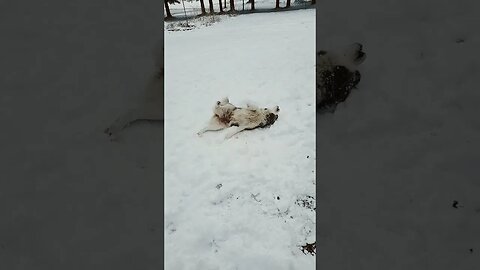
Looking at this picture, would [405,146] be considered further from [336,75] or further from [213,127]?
[213,127]

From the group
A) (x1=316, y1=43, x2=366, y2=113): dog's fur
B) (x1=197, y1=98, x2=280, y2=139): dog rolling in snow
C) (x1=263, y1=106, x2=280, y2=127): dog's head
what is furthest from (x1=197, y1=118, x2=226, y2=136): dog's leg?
(x1=316, y1=43, x2=366, y2=113): dog's fur

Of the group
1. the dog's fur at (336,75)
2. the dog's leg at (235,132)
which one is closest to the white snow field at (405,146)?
the dog's fur at (336,75)

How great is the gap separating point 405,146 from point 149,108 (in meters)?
2.44

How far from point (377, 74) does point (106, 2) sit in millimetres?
3683

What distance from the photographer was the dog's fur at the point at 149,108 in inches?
135

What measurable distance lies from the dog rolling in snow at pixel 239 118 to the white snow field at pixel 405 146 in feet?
2.24

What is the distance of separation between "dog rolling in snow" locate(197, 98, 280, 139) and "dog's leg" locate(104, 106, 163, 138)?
506 mm

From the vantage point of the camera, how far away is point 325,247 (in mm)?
2445

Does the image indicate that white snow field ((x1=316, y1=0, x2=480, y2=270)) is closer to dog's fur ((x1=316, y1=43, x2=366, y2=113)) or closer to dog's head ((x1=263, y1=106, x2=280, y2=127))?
dog's fur ((x1=316, y1=43, x2=366, y2=113))

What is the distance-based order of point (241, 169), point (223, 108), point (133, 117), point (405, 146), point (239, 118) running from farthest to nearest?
point (223, 108), point (239, 118), point (133, 117), point (241, 169), point (405, 146)

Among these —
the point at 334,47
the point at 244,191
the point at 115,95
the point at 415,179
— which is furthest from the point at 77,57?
the point at 415,179

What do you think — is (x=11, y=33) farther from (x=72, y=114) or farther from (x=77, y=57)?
(x=72, y=114)

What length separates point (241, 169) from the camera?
129 inches

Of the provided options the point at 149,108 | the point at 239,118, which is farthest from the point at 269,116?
the point at 149,108
